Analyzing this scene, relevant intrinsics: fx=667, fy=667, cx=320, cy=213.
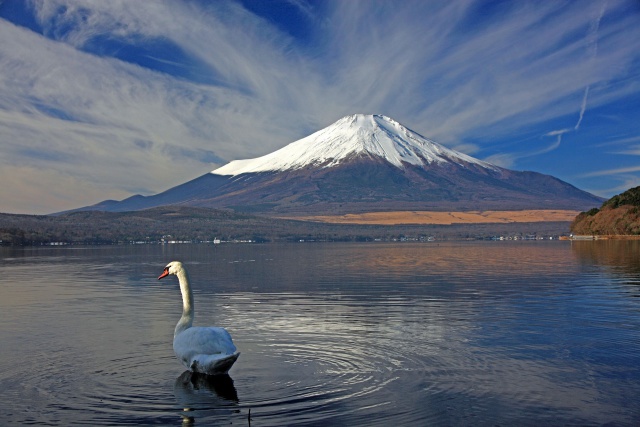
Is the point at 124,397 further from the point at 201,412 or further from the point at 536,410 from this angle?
the point at 536,410

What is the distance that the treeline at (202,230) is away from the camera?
133750 mm

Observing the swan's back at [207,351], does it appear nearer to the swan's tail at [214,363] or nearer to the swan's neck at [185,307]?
the swan's tail at [214,363]

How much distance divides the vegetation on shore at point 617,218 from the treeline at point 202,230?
4639 cm

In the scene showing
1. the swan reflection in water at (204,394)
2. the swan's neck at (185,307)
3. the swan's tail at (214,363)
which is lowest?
the swan reflection in water at (204,394)

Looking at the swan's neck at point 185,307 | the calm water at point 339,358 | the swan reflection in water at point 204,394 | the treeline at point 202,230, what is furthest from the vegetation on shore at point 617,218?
the swan reflection in water at point 204,394

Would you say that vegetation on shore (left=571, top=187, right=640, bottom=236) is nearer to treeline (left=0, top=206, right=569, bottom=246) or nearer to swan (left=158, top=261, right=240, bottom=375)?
treeline (left=0, top=206, right=569, bottom=246)

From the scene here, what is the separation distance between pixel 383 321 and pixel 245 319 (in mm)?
4463

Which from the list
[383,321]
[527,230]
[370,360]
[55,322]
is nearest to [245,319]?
[383,321]

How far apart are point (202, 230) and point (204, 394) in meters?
154

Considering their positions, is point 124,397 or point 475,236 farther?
point 475,236

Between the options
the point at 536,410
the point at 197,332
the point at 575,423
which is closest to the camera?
the point at 575,423

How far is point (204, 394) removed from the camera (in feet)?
39.9

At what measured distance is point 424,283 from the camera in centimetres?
3359

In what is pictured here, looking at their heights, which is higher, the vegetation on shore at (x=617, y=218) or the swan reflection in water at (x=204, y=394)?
the vegetation on shore at (x=617, y=218)
